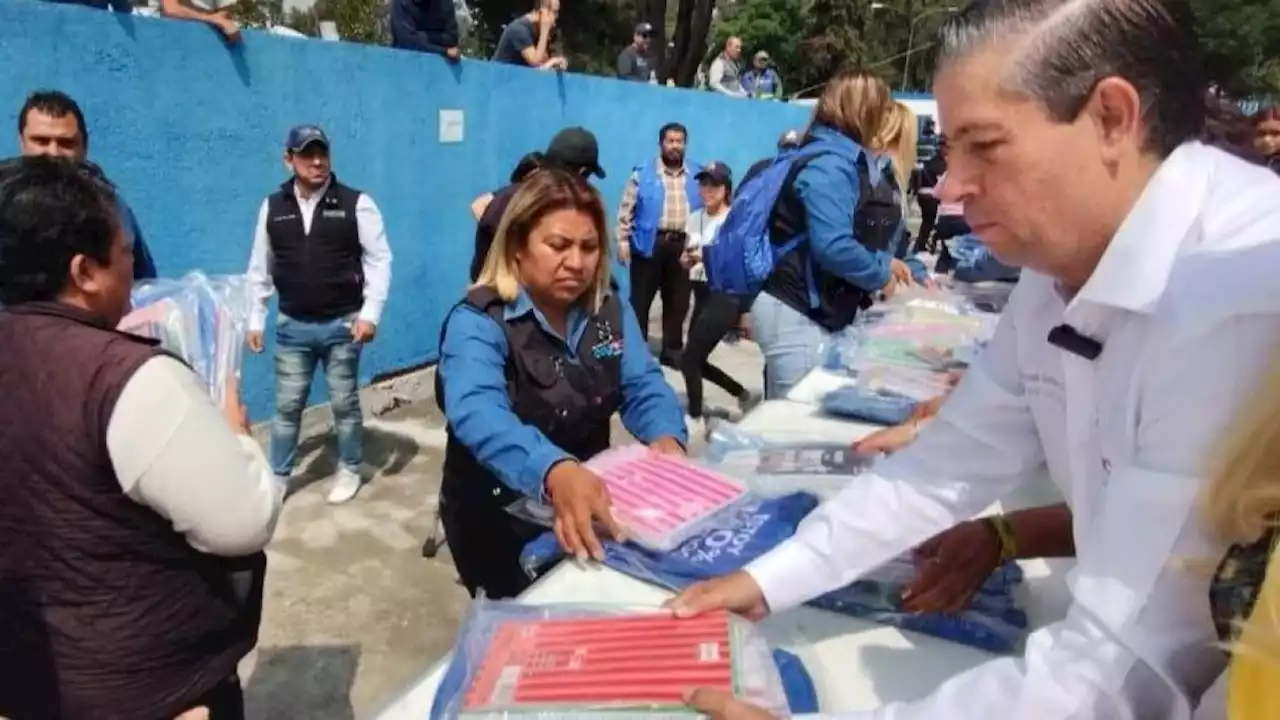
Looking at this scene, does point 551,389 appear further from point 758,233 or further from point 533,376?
point 758,233

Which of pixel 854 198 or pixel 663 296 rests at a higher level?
pixel 854 198

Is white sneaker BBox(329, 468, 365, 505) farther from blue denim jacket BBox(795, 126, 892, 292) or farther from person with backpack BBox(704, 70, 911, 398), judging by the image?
blue denim jacket BBox(795, 126, 892, 292)

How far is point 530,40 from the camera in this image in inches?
289

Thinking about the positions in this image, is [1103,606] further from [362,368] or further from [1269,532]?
[362,368]

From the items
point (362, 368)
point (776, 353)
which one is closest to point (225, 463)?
point (776, 353)

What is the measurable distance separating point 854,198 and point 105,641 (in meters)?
2.48

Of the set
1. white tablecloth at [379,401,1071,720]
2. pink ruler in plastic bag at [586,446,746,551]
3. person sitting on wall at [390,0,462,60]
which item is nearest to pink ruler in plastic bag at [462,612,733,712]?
white tablecloth at [379,401,1071,720]

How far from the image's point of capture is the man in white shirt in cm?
83

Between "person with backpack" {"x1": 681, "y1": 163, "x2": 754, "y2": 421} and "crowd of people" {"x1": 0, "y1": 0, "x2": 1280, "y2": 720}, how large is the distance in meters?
1.29

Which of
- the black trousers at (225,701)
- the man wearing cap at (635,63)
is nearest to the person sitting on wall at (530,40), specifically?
the man wearing cap at (635,63)

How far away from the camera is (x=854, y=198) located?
3.27 meters

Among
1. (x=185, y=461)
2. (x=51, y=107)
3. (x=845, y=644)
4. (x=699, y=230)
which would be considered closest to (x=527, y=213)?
(x=185, y=461)

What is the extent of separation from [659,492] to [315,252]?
2789 mm

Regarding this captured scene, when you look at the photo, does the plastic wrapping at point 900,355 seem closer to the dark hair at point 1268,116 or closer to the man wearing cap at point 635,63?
the dark hair at point 1268,116
